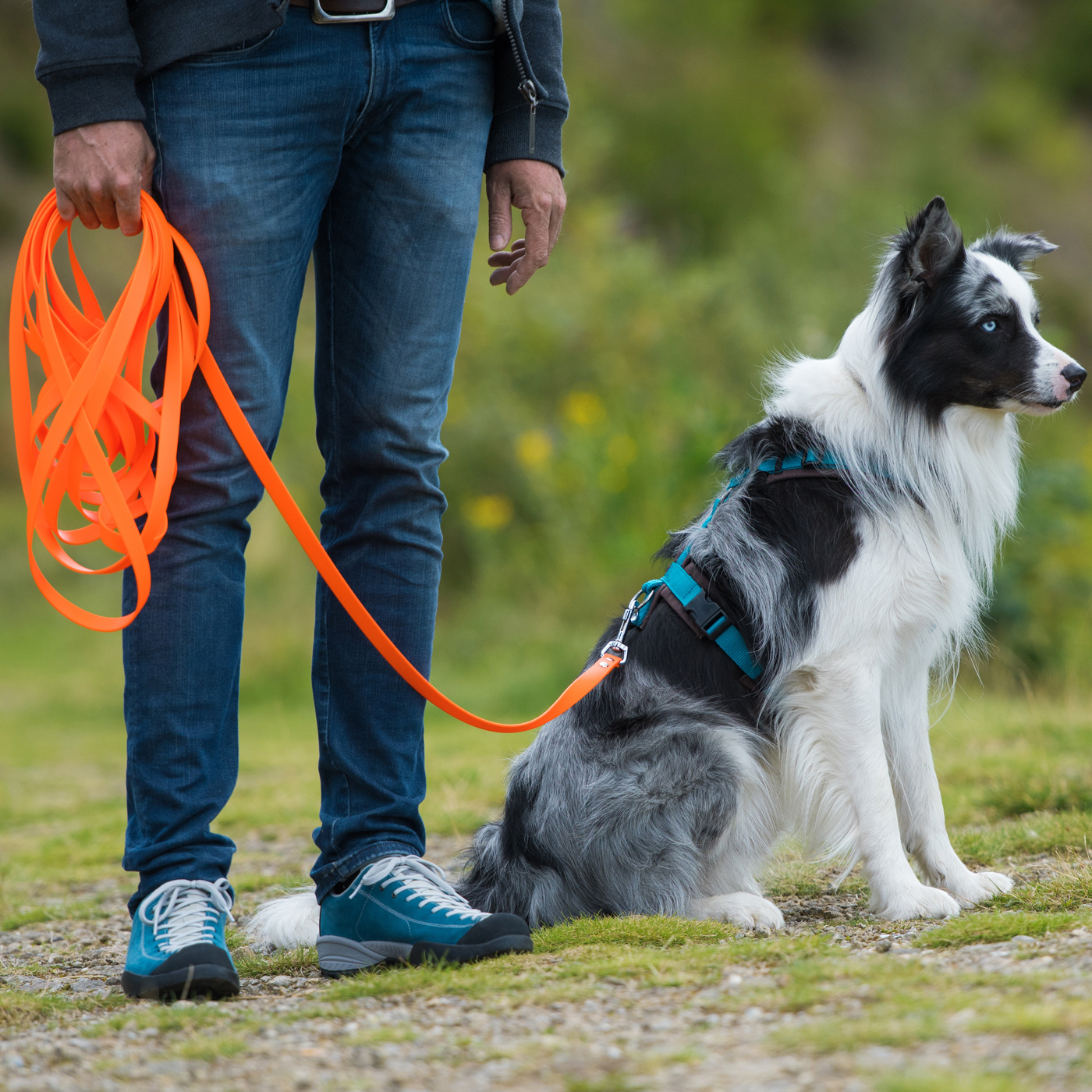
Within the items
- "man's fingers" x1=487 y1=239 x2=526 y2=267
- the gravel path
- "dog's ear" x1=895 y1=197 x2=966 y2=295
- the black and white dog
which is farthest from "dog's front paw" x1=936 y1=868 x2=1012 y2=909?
"man's fingers" x1=487 y1=239 x2=526 y2=267

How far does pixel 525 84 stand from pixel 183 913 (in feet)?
5.53

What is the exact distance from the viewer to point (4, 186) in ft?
71.7

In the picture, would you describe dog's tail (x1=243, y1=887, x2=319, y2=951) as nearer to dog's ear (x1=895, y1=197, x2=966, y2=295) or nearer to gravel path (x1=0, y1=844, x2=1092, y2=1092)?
gravel path (x1=0, y1=844, x2=1092, y2=1092)

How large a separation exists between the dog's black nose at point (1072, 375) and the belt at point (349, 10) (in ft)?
5.31

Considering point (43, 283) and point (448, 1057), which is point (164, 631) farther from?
point (448, 1057)

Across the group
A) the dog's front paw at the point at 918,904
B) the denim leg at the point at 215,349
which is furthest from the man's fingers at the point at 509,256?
the dog's front paw at the point at 918,904

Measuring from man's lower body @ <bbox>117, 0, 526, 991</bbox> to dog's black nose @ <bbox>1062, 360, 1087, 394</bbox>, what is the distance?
135 centimetres

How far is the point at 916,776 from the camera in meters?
2.78

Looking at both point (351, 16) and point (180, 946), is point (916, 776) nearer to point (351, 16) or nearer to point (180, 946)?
point (180, 946)

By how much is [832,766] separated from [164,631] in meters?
1.45

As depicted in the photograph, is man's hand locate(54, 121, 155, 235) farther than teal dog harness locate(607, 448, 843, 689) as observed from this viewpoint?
No

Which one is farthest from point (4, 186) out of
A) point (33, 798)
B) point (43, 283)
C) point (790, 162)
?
point (43, 283)

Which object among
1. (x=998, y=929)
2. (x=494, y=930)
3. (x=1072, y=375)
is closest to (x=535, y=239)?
(x=1072, y=375)

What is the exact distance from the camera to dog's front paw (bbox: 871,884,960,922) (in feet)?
8.05
